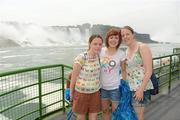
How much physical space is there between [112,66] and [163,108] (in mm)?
3064

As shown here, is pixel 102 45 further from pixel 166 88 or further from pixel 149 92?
pixel 166 88

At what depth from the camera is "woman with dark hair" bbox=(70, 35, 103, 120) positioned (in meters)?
3.41

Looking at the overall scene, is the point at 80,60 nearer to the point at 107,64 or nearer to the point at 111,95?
the point at 107,64

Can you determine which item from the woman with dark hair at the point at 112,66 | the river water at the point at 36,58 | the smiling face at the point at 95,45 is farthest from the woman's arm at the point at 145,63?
the river water at the point at 36,58

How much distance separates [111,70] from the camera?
3.46 meters

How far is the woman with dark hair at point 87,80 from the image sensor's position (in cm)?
341

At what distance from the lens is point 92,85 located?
3465 mm

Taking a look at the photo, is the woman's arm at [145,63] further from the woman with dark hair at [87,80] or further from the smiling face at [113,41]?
the woman with dark hair at [87,80]

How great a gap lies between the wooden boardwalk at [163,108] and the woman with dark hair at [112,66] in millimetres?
2027

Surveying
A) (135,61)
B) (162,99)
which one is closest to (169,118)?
(162,99)

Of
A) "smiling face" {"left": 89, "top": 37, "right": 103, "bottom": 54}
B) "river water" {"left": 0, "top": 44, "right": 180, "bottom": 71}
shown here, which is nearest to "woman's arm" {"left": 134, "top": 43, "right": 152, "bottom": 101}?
"smiling face" {"left": 89, "top": 37, "right": 103, "bottom": 54}

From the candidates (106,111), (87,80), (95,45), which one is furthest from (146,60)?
(106,111)

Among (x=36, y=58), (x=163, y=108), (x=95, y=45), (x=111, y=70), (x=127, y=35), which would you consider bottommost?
(x=36, y=58)

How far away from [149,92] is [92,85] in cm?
68
